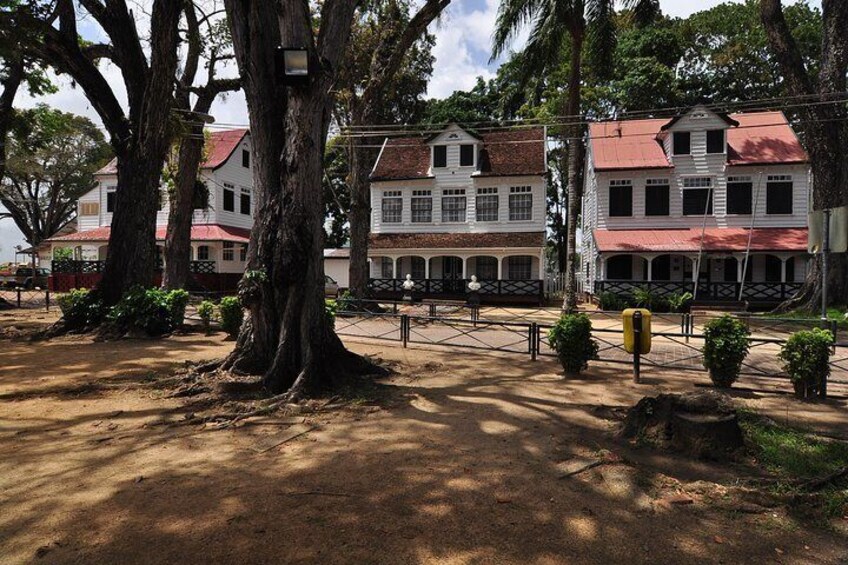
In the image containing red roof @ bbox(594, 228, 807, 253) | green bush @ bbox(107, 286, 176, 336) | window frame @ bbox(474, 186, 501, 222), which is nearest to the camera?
green bush @ bbox(107, 286, 176, 336)

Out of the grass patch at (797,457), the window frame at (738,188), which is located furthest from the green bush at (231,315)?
the window frame at (738,188)

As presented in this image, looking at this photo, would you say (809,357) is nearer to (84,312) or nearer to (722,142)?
(84,312)

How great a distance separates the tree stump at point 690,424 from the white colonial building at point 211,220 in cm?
2742

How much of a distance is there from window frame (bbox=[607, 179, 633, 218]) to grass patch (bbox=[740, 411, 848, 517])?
2252 cm

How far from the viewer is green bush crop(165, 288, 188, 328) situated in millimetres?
13585

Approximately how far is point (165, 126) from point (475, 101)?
28.3m

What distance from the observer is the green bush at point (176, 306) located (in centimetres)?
1359

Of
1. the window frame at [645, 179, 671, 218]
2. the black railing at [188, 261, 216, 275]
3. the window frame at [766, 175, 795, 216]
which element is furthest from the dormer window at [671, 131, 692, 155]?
the black railing at [188, 261, 216, 275]

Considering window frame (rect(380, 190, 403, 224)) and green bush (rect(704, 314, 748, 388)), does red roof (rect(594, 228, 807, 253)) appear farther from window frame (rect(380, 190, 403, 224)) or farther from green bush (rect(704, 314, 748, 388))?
green bush (rect(704, 314, 748, 388))

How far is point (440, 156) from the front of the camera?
29141 mm

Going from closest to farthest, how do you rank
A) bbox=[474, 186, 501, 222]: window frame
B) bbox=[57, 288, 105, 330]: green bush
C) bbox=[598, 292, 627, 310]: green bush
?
bbox=[57, 288, 105, 330]: green bush < bbox=[598, 292, 627, 310]: green bush < bbox=[474, 186, 501, 222]: window frame

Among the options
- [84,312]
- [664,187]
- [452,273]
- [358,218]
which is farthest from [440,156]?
[84,312]

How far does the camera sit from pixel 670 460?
475 cm

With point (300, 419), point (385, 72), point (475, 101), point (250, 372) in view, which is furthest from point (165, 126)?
point (475, 101)
